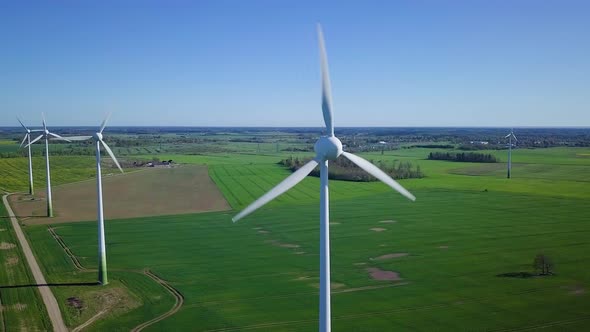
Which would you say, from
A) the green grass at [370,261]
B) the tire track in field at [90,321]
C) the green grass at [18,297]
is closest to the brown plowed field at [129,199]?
the green grass at [370,261]

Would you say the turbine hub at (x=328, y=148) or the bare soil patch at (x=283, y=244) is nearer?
the turbine hub at (x=328, y=148)

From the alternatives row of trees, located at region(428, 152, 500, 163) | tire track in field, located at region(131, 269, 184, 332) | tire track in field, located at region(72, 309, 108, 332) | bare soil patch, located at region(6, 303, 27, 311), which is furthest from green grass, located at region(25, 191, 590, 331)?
row of trees, located at region(428, 152, 500, 163)

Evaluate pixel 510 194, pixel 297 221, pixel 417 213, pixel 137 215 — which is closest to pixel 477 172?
pixel 510 194

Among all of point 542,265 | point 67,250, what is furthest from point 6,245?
point 542,265

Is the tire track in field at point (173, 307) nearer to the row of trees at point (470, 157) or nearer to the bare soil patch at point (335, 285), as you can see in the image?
the bare soil patch at point (335, 285)

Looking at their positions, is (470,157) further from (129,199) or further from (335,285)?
(335,285)
